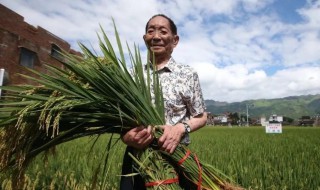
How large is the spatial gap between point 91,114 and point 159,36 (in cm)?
65

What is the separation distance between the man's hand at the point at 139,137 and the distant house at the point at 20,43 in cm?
1485

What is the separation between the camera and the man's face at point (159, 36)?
6.32 feet

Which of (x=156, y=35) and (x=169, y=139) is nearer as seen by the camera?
(x=169, y=139)

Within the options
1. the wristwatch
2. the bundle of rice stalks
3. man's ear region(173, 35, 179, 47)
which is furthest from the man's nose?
the wristwatch

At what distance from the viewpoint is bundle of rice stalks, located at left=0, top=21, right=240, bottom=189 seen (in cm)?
154

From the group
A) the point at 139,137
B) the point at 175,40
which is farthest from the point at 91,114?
the point at 175,40

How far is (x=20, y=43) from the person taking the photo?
18.0m

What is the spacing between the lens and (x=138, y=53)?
180 cm

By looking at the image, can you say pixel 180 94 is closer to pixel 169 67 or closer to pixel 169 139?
pixel 169 67

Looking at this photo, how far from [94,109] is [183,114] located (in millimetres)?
535

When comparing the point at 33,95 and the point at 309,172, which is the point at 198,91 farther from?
the point at 309,172

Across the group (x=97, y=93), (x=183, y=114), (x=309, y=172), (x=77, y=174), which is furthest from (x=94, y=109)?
(x=309, y=172)

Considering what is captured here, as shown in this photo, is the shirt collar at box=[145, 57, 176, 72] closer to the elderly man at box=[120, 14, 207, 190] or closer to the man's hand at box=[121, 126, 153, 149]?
the elderly man at box=[120, 14, 207, 190]

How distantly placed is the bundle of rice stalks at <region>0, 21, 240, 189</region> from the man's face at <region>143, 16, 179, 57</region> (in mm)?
282
